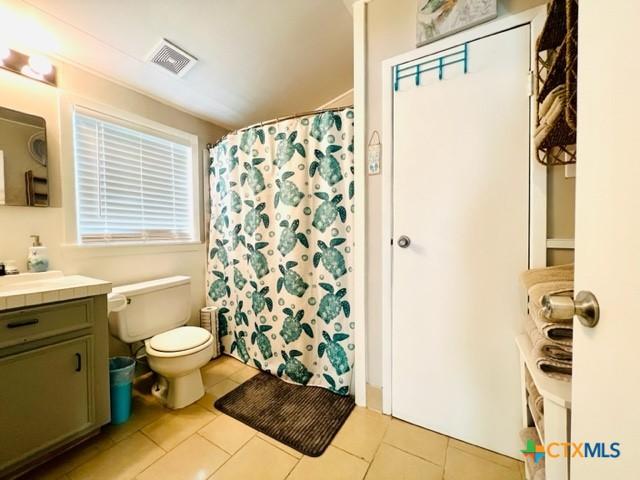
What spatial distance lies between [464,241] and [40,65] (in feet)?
7.88

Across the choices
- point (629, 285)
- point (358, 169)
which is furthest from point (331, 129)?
point (629, 285)

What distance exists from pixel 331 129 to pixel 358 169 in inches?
14.1

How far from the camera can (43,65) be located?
143cm

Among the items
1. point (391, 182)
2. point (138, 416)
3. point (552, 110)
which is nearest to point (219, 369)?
point (138, 416)

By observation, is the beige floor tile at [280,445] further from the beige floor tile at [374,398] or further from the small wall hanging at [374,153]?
the small wall hanging at [374,153]

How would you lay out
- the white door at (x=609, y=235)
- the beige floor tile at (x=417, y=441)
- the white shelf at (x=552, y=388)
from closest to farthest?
the white door at (x=609, y=235)
the white shelf at (x=552, y=388)
the beige floor tile at (x=417, y=441)

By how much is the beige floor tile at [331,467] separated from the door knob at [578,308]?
1.11m

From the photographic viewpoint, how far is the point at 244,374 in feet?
6.35

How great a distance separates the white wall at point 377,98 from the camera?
1354 millimetres

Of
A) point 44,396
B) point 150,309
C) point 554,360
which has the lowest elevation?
point 44,396

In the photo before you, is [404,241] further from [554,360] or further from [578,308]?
[578,308]

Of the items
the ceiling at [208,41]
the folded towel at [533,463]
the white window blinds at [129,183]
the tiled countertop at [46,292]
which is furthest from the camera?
the white window blinds at [129,183]

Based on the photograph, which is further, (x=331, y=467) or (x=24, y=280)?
(x=24, y=280)

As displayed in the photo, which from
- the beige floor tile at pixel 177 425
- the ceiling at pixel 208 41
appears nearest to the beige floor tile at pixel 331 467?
the beige floor tile at pixel 177 425
